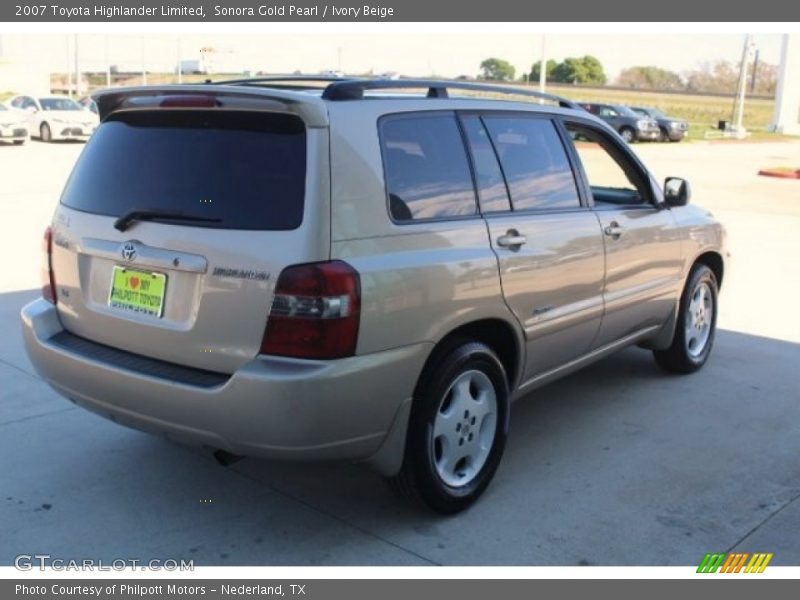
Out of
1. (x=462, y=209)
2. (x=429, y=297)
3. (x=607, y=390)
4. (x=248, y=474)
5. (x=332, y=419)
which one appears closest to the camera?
(x=332, y=419)

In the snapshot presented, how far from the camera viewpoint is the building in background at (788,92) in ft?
171

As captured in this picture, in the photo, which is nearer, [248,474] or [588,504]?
[588,504]

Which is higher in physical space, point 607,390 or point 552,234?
point 552,234

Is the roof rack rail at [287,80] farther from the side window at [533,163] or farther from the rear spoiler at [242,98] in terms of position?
the side window at [533,163]

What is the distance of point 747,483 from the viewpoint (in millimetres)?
4266

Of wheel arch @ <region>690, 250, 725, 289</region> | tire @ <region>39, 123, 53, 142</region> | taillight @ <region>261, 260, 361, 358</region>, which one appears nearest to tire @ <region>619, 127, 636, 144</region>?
tire @ <region>39, 123, 53, 142</region>

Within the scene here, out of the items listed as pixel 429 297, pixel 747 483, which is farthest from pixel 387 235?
pixel 747 483

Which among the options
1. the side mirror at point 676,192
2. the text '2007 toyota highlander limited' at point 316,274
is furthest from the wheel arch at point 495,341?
the side mirror at point 676,192

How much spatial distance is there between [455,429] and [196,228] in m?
1.42

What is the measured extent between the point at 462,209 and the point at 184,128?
1243 millimetres

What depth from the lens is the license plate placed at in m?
3.45

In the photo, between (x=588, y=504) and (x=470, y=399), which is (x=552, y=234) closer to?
(x=470, y=399)

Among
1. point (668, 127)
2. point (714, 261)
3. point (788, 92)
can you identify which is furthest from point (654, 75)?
point (714, 261)

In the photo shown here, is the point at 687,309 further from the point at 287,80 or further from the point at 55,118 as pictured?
the point at 55,118
